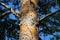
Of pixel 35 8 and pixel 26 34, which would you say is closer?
pixel 26 34

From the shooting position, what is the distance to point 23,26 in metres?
2.74

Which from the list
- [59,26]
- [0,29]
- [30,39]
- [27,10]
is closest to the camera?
[30,39]

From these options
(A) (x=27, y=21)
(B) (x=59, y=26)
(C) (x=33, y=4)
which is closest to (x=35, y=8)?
(C) (x=33, y=4)

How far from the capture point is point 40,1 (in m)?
4.14

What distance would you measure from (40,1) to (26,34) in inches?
63.0

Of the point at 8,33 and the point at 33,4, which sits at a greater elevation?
the point at 33,4

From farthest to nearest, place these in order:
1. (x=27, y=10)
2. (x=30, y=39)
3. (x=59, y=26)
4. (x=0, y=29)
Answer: (x=0, y=29)
(x=59, y=26)
(x=27, y=10)
(x=30, y=39)

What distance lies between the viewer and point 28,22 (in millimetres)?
2742

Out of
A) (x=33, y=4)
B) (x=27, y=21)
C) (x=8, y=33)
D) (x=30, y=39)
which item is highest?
(x=33, y=4)

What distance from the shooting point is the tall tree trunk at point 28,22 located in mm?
2666

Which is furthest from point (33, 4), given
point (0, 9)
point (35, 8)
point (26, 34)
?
point (0, 9)

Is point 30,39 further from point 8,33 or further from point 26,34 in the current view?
point 8,33

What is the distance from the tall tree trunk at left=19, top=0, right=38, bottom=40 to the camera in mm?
2666

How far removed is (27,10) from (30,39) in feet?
1.46
